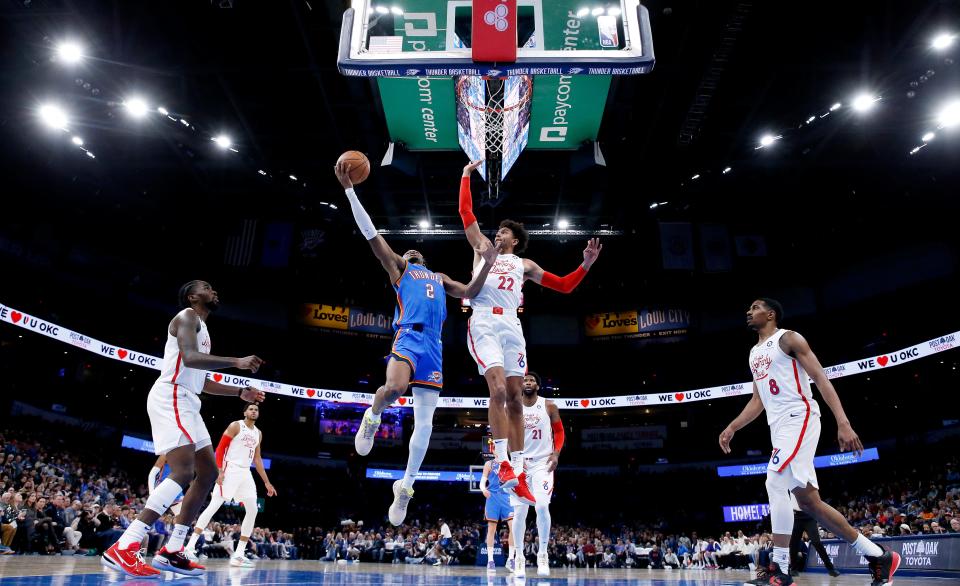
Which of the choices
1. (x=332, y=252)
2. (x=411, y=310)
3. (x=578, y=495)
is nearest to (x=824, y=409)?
(x=578, y=495)

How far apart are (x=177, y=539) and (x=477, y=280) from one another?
125 inches

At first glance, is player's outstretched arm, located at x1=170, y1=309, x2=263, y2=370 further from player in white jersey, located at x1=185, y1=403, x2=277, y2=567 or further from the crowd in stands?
the crowd in stands

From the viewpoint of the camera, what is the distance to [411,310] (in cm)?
573

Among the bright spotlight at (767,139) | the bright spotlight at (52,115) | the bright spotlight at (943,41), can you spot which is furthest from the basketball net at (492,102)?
the bright spotlight at (52,115)

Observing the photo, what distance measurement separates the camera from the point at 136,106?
14820 millimetres

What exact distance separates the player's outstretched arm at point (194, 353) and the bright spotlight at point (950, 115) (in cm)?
1651

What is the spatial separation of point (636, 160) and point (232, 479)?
13.1m

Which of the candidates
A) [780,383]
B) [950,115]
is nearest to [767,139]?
[950,115]

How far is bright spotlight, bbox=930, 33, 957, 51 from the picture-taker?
1199 cm

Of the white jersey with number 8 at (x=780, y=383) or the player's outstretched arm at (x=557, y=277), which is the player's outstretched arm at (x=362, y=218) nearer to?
the player's outstretched arm at (x=557, y=277)

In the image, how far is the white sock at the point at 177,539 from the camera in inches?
198

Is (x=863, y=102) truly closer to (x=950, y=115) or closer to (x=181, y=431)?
(x=950, y=115)

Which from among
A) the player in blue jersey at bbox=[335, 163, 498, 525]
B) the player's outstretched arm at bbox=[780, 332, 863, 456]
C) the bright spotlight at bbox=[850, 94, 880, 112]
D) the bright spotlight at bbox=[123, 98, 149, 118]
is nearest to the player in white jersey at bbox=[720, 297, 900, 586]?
the player's outstretched arm at bbox=[780, 332, 863, 456]

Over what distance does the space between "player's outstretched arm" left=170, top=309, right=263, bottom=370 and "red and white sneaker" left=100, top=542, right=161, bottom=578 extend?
1352 mm
